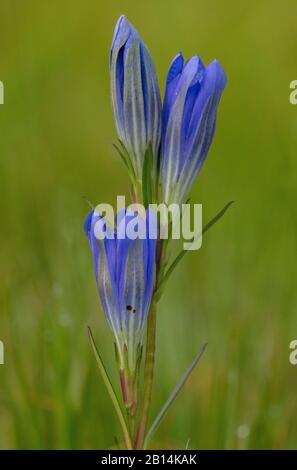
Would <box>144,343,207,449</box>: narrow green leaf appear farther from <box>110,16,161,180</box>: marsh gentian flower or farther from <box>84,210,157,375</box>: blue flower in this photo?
<box>110,16,161,180</box>: marsh gentian flower

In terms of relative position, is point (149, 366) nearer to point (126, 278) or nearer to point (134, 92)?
point (126, 278)

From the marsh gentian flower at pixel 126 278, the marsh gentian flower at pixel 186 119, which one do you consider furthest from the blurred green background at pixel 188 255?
the marsh gentian flower at pixel 186 119

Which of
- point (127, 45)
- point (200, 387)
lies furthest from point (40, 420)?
point (127, 45)

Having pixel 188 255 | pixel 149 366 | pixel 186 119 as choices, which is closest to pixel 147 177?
pixel 186 119

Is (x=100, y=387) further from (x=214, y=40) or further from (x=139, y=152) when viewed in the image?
(x=214, y=40)

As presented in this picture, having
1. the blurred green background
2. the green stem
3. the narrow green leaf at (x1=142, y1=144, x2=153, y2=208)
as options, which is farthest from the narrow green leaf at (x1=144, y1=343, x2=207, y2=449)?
the blurred green background

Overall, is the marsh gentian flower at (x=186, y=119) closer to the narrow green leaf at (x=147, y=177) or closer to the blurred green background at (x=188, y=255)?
the narrow green leaf at (x=147, y=177)
